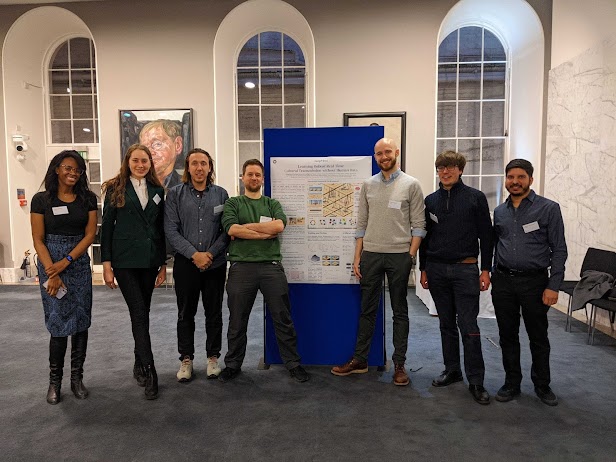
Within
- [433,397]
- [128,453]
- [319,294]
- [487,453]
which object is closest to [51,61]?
[319,294]

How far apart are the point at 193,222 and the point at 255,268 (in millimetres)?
513

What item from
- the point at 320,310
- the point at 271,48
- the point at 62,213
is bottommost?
the point at 320,310

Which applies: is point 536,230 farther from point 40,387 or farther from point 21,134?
point 21,134

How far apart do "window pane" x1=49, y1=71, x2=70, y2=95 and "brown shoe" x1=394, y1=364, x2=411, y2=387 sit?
22.2 ft

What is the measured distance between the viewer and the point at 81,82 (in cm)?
721

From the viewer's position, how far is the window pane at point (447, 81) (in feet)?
21.8

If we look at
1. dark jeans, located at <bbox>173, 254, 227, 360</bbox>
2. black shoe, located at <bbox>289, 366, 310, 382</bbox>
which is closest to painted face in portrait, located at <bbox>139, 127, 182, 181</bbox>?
dark jeans, located at <bbox>173, 254, 227, 360</bbox>

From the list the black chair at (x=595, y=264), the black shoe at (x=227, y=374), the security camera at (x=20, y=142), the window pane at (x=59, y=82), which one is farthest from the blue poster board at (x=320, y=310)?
the window pane at (x=59, y=82)

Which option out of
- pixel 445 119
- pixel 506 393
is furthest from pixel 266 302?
pixel 445 119

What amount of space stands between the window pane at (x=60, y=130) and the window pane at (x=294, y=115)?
3462 mm

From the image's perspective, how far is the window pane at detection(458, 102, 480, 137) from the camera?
21.9 ft

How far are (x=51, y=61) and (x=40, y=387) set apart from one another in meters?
5.98

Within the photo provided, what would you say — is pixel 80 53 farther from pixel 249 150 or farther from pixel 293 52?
pixel 293 52

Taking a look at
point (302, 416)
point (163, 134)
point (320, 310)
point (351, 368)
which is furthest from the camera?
point (163, 134)
